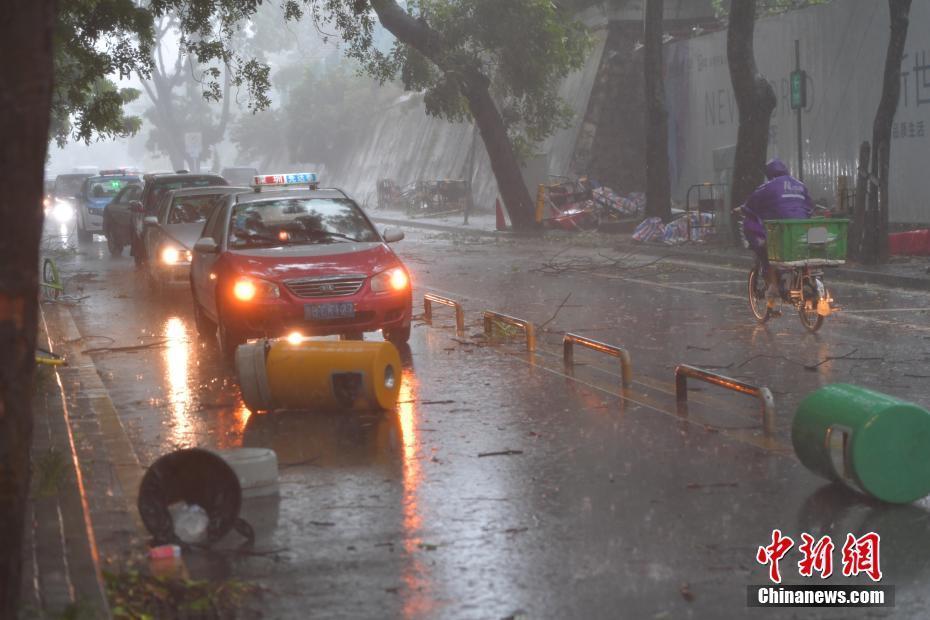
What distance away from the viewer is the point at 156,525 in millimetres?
6141

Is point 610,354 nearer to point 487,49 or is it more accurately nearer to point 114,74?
point 114,74

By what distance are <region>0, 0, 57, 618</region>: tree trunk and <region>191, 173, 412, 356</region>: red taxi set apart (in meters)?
8.00

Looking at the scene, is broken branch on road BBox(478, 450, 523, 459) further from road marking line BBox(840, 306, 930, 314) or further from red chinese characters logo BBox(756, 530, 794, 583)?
road marking line BBox(840, 306, 930, 314)

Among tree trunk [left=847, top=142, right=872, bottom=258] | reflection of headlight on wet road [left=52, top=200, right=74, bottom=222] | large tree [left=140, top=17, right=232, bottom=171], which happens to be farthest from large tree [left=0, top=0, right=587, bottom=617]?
large tree [left=140, top=17, right=232, bottom=171]

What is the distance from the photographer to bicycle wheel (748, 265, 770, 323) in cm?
1427

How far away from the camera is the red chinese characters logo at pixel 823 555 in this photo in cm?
571

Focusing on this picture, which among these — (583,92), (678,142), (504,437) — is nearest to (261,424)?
(504,437)

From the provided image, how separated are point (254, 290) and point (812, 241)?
18.0ft

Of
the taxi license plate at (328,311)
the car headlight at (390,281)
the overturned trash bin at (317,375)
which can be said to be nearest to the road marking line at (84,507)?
the overturned trash bin at (317,375)

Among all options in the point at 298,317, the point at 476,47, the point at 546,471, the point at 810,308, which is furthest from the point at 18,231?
the point at 476,47

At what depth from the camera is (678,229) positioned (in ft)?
88.1

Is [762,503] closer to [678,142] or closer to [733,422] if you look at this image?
[733,422]

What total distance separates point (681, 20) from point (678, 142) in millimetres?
5697

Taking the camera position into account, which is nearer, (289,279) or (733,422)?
(733,422)
